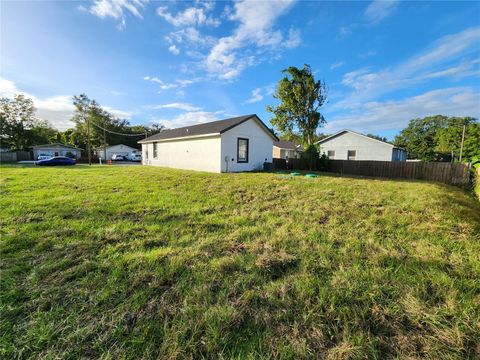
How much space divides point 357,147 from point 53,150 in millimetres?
43897

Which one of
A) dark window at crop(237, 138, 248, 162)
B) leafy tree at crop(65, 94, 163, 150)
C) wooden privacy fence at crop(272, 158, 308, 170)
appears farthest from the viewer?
leafy tree at crop(65, 94, 163, 150)

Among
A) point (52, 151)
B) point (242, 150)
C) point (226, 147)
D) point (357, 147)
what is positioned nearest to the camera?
point (226, 147)

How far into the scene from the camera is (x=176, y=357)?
4.82 ft

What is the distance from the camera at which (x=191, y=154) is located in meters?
14.2

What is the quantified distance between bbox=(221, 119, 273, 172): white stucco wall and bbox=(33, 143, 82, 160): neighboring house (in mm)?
35883

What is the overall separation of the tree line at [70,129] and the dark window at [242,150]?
24.0m

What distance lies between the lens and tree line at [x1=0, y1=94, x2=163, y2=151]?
99.6 feet

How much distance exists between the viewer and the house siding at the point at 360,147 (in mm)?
19188

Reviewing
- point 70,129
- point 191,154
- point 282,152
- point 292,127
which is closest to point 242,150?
point 191,154

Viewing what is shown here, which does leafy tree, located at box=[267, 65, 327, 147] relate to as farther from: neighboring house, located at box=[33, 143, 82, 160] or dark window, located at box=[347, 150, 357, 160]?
neighboring house, located at box=[33, 143, 82, 160]

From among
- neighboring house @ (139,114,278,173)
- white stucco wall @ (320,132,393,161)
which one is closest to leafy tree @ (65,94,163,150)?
neighboring house @ (139,114,278,173)

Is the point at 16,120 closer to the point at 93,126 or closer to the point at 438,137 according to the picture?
the point at 93,126

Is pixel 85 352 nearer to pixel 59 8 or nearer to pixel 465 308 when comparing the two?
pixel 465 308

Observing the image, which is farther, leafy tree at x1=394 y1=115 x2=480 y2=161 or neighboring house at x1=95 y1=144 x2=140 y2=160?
neighboring house at x1=95 y1=144 x2=140 y2=160
